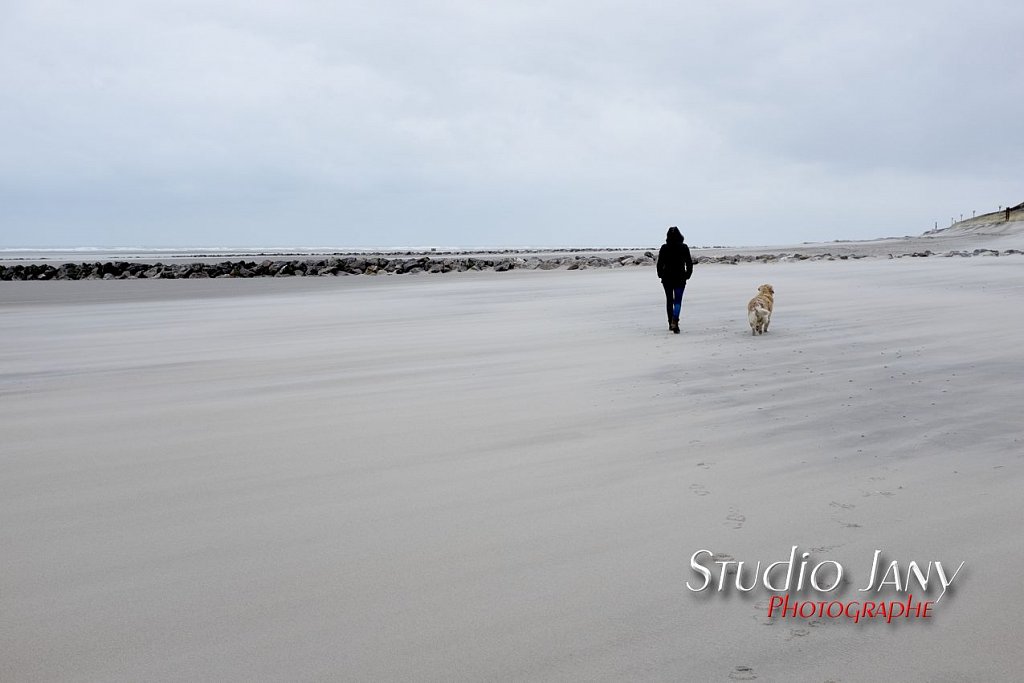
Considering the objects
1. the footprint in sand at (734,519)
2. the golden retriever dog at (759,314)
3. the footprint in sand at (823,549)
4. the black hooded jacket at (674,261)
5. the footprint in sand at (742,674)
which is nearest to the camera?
A: the footprint in sand at (742,674)

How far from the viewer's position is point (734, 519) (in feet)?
11.9

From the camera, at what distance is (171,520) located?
148 inches

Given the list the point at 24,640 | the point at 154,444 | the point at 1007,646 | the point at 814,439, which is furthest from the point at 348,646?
the point at 814,439

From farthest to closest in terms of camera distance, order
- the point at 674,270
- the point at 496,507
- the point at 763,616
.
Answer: the point at 674,270, the point at 496,507, the point at 763,616

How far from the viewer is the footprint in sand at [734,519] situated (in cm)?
358

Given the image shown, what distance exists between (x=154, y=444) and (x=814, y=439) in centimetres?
449

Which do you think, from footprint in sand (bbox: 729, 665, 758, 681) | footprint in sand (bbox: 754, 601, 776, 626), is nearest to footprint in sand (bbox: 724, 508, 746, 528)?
footprint in sand (bbox: 754, 601, 776, 626)

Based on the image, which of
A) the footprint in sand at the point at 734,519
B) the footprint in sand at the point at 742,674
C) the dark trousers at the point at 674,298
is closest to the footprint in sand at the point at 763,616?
the footprint in sand at the point at 742,674

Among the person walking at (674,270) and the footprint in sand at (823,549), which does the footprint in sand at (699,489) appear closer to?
the footprint in sand at (823,549)

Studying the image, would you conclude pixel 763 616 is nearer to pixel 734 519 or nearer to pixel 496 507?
pixel 734 519

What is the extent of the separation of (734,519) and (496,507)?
3.87ft

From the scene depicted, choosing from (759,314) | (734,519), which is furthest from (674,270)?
(734,519)

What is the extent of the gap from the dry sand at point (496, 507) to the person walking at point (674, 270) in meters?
2.01

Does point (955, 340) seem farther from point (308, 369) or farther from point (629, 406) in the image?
point (308, 369)
